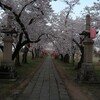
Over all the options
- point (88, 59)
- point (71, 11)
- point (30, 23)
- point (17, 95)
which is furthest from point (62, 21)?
point (17, 95)

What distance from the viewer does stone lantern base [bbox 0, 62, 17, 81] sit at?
19734 millimetres

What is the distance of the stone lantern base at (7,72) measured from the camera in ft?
64.7

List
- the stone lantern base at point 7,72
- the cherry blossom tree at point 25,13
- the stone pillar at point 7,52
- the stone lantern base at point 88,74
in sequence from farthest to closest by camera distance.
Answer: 1. the cherry blossom tree at point 25,13
2. the stone pillar at point 7,52
3. the stone lantern base at point 7,72
4. the stone lantern base at point 88,74

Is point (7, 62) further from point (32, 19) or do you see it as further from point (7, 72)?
point (32, 19)

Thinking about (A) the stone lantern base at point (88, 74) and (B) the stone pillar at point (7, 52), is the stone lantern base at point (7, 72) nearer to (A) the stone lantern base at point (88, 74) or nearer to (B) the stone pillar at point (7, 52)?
(B) the stone pillar at point (7, 52)

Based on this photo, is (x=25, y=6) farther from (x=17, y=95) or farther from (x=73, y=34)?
(x=73, y=34)

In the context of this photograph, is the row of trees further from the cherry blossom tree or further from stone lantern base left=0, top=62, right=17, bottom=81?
stone lantern base left=0, top=62, right=17, bottom=81

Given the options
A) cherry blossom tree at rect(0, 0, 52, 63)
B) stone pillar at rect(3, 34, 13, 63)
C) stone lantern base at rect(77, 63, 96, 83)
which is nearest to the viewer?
stone lantern base at rect(77, 63, 96, 83)

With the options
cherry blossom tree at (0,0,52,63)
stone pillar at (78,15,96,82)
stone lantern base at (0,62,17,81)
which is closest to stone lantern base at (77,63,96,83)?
stone pillar at (78,15,96,82)

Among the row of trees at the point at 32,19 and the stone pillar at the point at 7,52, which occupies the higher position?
the row of trees at the point at 32,19

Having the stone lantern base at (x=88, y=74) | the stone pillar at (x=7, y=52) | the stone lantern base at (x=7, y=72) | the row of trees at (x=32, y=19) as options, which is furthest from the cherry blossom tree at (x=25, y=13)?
the stone lantern base at (x=88, y=74)

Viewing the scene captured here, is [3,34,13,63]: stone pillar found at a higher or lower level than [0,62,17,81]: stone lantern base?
higher

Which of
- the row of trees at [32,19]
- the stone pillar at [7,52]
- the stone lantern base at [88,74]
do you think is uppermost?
the row of trees at [32,19]

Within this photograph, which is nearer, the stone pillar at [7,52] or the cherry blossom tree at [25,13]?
the stone pillar at [7,52]
